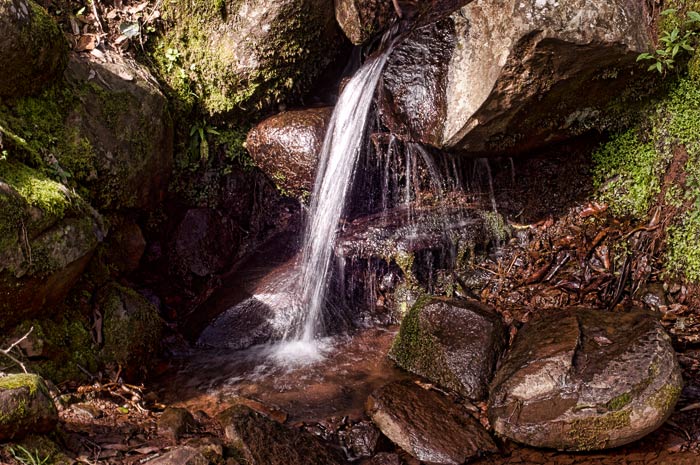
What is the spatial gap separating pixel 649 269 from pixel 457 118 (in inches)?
90.9

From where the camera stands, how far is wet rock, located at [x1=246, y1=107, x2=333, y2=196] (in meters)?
6.44

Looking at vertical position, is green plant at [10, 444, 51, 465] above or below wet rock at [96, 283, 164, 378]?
below

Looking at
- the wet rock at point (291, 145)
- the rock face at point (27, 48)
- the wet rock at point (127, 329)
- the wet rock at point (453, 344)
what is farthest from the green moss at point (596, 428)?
the rock face at point (27, 48)

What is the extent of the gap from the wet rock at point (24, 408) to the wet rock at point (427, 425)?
226 cm

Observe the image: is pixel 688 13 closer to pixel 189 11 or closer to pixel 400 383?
pixel 400 383

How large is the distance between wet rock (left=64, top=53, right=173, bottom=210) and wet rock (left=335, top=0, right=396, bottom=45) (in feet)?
7.70

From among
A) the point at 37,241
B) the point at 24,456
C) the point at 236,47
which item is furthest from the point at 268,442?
the point at 236,47

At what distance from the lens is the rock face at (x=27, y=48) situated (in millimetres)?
4543

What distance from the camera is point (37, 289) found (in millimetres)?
4129

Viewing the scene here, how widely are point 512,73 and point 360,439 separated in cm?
326

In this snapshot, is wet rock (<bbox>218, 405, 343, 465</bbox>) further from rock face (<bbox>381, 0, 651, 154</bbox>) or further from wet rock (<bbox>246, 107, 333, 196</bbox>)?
wet rock (<bbox>246, 107, 333, 196</bbox>)

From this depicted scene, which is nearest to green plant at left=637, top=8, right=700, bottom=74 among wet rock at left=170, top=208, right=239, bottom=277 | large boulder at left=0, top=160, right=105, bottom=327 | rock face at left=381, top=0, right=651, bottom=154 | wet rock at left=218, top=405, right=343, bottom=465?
rock face at left=381, top=0, right=651, bottom=154

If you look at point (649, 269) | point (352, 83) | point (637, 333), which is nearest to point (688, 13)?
point (649, 269)

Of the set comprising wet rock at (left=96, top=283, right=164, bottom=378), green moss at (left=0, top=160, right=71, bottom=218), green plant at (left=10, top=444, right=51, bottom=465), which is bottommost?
green plant at (left=10, top=444, right=51, bottom=465)
